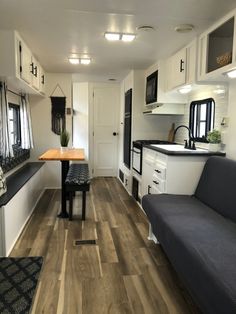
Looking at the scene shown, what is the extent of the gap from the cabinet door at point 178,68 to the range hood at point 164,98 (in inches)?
12.5

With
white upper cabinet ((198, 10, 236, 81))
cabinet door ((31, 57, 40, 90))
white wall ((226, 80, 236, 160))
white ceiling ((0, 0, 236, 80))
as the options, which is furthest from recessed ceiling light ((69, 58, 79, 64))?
white wall ((226, 80, 236, 160))

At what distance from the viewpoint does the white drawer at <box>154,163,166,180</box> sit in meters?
2.95

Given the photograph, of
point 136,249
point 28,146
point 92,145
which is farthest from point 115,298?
point 92,145

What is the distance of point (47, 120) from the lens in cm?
511

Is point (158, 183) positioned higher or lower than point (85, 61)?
lower

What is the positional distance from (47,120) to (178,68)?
2.76m

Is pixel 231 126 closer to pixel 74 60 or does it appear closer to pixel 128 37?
pixel 128 37

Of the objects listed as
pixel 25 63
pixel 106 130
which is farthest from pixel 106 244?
pixel 106 130

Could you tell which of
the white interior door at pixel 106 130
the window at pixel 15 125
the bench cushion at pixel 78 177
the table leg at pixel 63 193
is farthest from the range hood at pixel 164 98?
the window at pixel 15 125

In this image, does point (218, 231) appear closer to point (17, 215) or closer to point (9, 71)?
point (17, 215)

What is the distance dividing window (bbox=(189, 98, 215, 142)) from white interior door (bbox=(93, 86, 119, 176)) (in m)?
2.58

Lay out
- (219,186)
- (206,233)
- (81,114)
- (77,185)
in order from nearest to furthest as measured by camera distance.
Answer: (206,233) < (219,186) < (77,185) < (81,114)

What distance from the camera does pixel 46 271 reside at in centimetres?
229

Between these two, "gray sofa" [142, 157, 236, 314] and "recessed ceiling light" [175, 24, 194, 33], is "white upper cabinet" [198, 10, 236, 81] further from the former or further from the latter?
"gray sofa" [142, 157, 236, 314]
